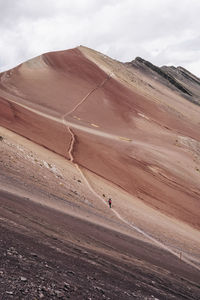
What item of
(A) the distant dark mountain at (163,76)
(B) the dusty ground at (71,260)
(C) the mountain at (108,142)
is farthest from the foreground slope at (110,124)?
(B) the dusty ground at (71,260)

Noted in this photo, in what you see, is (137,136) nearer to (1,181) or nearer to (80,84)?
(80,84)

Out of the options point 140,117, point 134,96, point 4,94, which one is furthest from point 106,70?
point 4,94

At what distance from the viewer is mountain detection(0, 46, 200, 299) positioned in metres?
18.0

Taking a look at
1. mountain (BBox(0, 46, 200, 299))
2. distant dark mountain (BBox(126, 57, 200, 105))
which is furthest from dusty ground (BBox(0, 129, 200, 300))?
distant dark mountain (BBox(126, 57, 200, 105))

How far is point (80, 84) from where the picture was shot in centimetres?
5709

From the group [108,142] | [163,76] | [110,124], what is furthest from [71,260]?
[163,76]

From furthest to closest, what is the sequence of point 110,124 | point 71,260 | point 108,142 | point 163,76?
point 163,76, point 110,124, point 108,142, point 71,260

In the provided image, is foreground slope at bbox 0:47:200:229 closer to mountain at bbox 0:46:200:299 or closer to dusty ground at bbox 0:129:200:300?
mountain at bbox 0:46:200:299

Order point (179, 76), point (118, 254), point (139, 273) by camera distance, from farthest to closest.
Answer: point (179, 76), point (118, 254), point (139, 273)

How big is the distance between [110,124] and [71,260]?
38.9 meters

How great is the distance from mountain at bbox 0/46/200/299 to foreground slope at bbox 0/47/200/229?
136mm

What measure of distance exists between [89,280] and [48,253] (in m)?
1.14

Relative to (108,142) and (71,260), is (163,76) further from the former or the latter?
(71,260)

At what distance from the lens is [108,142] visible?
35906mm
